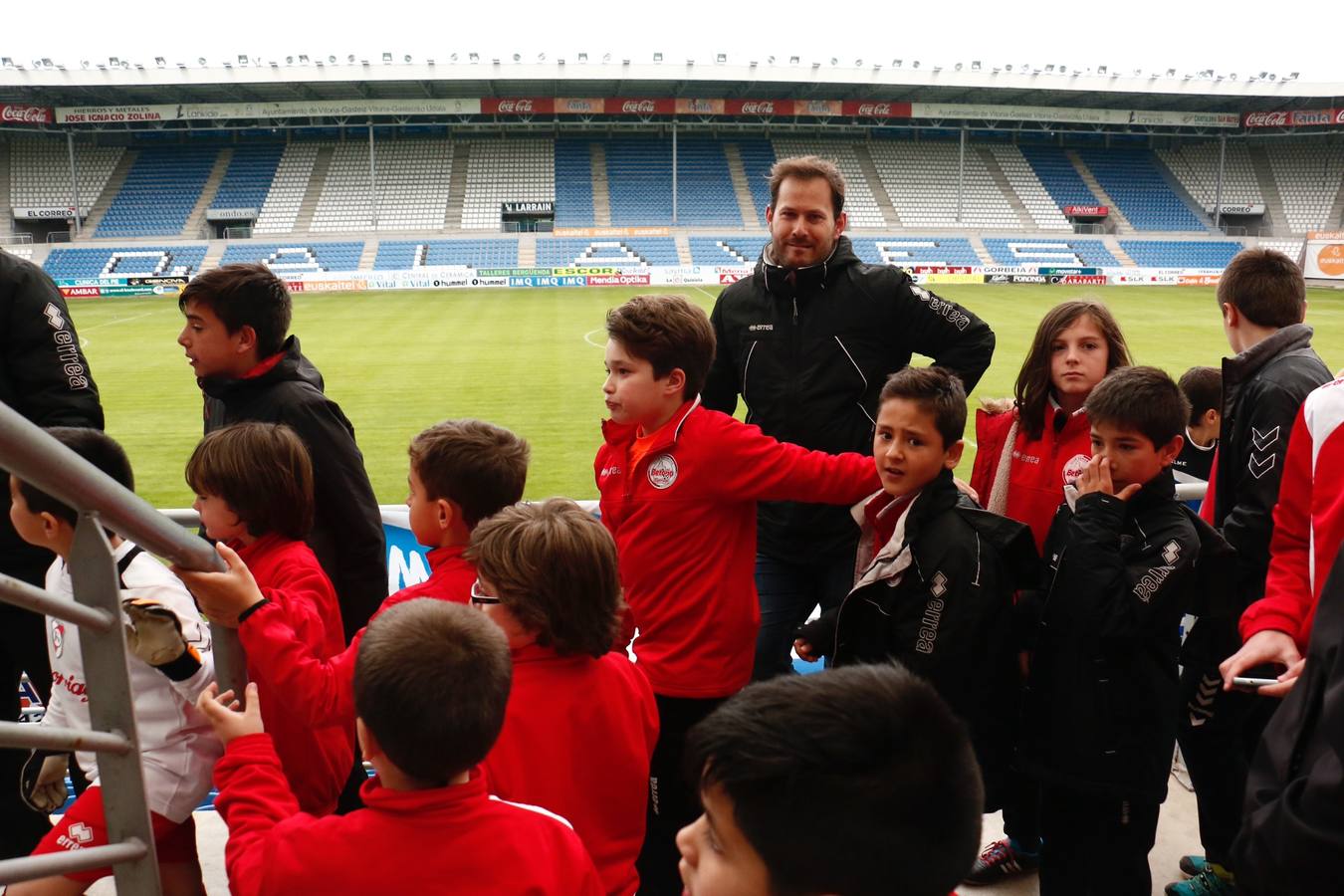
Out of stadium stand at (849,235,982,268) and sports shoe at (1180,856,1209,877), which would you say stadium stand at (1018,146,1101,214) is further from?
sports shoe at (1180,856,1209,877)

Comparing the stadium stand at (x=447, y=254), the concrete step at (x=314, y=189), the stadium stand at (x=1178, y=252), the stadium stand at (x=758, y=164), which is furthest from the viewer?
the stadium stand at (x=758, y=164)

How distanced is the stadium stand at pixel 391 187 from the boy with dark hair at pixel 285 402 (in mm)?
42904

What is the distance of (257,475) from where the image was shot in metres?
2.56

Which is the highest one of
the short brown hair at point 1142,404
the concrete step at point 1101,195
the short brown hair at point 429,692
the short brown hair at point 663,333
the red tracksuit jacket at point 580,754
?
the concrete step at point 1101,195

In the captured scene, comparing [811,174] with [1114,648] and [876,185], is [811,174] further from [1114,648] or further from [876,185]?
[876,185]

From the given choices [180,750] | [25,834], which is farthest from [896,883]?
[25,834]

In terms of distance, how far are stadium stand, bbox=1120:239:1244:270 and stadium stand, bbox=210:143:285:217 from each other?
39908 millimetres

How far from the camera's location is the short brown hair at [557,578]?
2.10 meters

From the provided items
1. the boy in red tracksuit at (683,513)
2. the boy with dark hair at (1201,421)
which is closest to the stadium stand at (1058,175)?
the boy with dark hair at (1201,421)

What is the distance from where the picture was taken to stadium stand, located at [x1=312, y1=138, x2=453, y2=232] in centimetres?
4422

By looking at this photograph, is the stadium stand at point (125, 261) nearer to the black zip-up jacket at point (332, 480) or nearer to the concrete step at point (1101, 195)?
the black zip-up jacket at point (332, 480)

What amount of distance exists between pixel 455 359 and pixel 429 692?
16.5m

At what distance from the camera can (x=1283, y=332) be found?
3.13m

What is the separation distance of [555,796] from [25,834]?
218 cm
